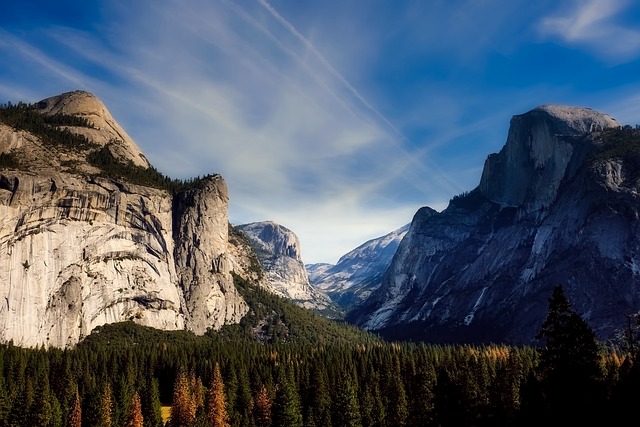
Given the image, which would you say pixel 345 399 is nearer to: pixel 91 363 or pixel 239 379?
pixel 239 379

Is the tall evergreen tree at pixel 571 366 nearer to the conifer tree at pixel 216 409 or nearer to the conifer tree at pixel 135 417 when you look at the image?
the conifer tree at pixel 216 409

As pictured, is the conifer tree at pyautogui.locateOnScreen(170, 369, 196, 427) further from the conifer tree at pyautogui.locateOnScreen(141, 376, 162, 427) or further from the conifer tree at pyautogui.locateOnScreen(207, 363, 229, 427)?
the conifer tree at pyautogui.locateOnScreen(207, 363, 229, 427)

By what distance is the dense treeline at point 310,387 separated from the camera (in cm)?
3077

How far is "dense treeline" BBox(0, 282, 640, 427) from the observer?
3077 centimetres

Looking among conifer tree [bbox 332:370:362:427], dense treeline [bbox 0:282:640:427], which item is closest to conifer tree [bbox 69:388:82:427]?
dense treeline [bbox 0:282:640:427]

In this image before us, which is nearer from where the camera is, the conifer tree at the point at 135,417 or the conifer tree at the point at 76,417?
the conifer tree at the point at 135,417

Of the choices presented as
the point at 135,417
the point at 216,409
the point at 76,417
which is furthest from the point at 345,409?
the point at 76,417

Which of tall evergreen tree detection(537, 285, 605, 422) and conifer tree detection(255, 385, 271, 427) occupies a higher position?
tall evergreen tree detection(537, 285, 605, 422)

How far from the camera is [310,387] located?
308ft

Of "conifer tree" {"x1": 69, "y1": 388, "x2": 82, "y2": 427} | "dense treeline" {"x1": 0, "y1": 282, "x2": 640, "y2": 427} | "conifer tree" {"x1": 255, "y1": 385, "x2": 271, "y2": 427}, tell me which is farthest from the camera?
"conifer tree" {"x1": 255, "y1": 385, "x2": 271, "y2": 427}

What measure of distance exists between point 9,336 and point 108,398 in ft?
304

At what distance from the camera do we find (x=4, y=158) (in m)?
188

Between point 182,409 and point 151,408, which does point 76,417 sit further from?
point 182,409

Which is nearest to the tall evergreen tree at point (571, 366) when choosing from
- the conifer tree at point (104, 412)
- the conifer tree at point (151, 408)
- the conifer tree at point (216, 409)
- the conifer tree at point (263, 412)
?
the conifer tree at point (216, 409)
